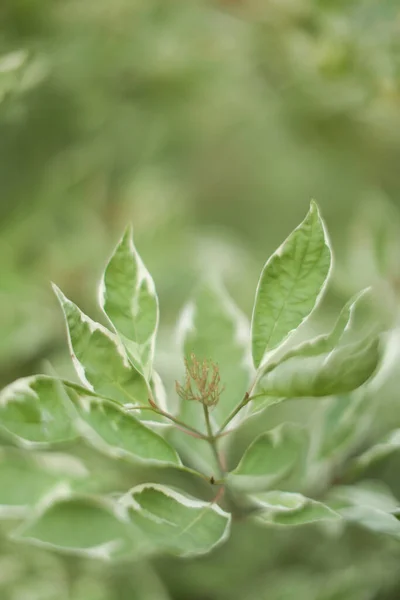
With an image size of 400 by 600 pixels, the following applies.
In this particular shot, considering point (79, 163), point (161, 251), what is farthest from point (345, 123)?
point (79, 163)

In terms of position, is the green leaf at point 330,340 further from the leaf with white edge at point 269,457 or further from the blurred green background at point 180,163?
the blurred green background at point 180,163

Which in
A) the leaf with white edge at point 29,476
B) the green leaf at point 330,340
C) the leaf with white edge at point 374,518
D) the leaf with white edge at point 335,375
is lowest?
the leaf with white edge at point 374,518

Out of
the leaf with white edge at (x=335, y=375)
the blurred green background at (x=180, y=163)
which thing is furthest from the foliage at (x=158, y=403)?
the blurred green background at (x=180, y=163)

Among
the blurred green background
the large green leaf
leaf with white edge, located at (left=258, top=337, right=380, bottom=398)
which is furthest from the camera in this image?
the blurred green background

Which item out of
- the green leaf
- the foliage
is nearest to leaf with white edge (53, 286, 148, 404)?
the foliage

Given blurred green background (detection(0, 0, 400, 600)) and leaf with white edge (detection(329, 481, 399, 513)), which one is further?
blurred green background (detection(0, 0, 400, 600))

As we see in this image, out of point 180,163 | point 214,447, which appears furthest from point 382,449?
point 180,163

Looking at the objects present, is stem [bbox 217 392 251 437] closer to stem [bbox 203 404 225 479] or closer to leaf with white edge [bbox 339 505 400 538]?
stem [bbox 203 404 225 479]
